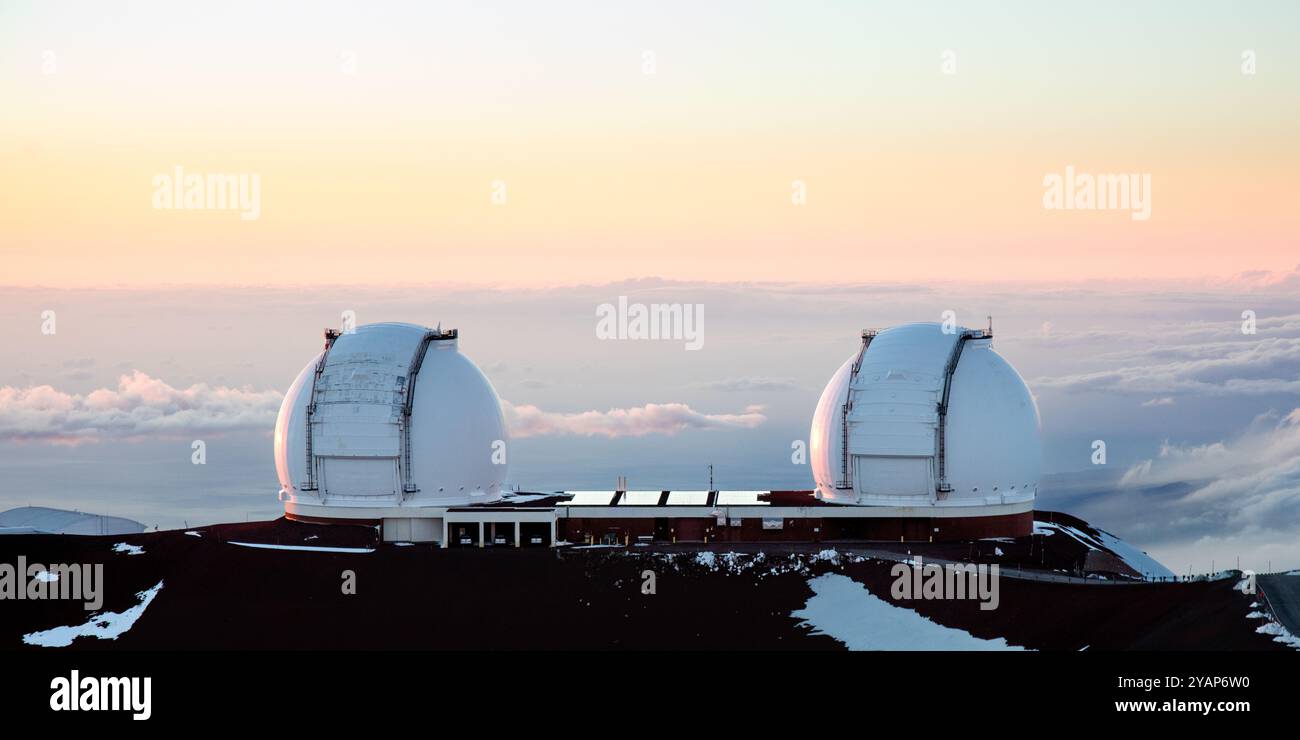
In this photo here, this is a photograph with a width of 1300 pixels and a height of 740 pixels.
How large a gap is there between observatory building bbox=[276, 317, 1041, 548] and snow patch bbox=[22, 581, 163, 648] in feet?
26.4

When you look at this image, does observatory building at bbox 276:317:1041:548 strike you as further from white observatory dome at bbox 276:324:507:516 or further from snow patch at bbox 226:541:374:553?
snow patch at bbox 226:541:374:553

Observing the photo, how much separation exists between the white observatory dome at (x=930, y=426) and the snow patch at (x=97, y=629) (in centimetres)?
2408

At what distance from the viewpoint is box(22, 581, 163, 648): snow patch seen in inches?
2494

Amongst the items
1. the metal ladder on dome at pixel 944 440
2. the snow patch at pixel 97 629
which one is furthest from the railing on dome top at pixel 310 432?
the metal ladder on dome at pixel 944 440

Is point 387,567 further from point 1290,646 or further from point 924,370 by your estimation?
point 1290,646

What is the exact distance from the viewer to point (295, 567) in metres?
66.2

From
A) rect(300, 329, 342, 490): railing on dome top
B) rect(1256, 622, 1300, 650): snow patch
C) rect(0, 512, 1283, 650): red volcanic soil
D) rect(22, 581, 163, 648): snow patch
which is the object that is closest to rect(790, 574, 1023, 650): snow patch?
rect(0, 512, 1283, 650): red volcanic soil

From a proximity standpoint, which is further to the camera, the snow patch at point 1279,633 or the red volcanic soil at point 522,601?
the red volcanic soil at point 522,601

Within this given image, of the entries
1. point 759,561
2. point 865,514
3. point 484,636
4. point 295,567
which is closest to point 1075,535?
point 865,514

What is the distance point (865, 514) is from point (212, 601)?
873 inches

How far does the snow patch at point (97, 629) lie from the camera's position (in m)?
63.3

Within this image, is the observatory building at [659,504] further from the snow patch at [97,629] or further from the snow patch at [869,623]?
the snow patch at [97,629]

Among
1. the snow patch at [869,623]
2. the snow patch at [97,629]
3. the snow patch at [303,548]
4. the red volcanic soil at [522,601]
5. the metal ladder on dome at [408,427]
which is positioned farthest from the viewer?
the metal ladder on dome at [408,427]
